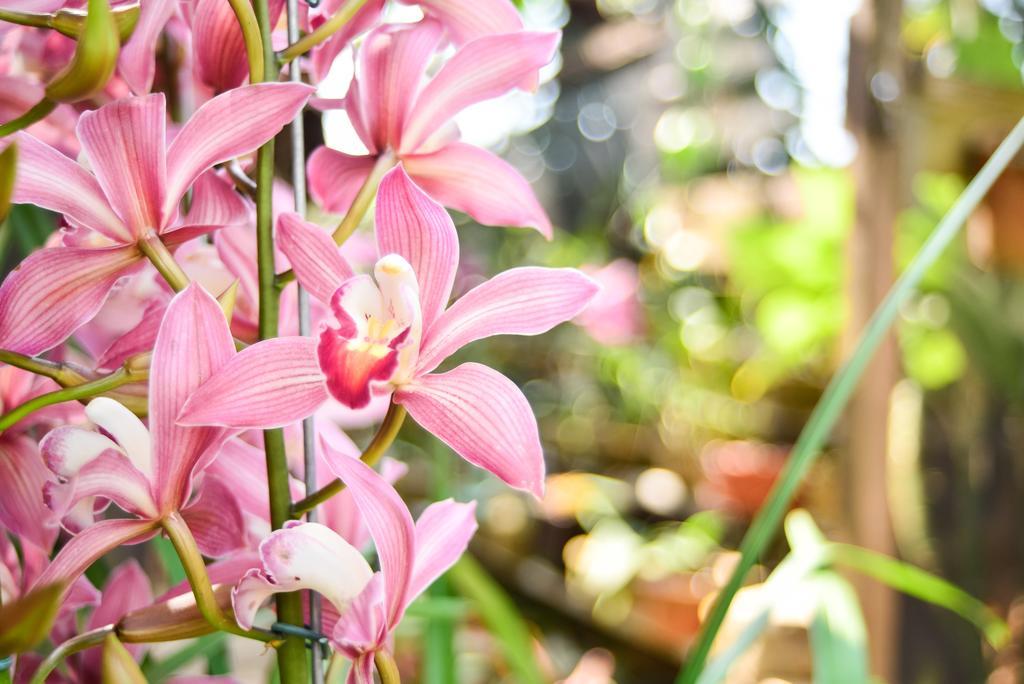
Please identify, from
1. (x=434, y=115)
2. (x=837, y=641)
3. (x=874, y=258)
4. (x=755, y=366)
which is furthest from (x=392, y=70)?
Result: (x=755, y=366)

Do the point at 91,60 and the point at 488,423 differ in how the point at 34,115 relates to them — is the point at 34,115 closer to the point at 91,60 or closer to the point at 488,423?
the point at 91,60

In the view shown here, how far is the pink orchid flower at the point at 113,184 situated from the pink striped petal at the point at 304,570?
84 mm

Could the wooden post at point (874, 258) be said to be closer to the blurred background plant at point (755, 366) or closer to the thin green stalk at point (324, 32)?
the blurred background plant at point (755, 366)

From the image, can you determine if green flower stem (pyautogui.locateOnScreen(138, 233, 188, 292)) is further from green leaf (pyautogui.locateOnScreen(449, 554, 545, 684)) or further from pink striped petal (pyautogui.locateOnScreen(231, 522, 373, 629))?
green leaf (pyautogui.locateOnScreen(449, 554, 545, 684))

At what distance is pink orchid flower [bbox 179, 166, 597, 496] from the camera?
206mm

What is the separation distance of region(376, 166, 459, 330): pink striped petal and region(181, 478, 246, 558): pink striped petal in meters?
0.08

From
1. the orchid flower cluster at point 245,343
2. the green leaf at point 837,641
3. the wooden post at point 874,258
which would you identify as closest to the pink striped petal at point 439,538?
the orchid flower cluster at point 245,343

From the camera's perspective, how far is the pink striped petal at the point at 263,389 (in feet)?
0.66

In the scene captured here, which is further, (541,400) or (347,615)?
(541,400)

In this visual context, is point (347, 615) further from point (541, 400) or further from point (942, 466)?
point (541, 400)

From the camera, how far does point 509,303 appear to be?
224mm

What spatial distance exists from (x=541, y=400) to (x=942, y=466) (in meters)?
1.26

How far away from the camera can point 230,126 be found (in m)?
0.22

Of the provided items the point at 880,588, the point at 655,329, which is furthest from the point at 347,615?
the point at 655,329
